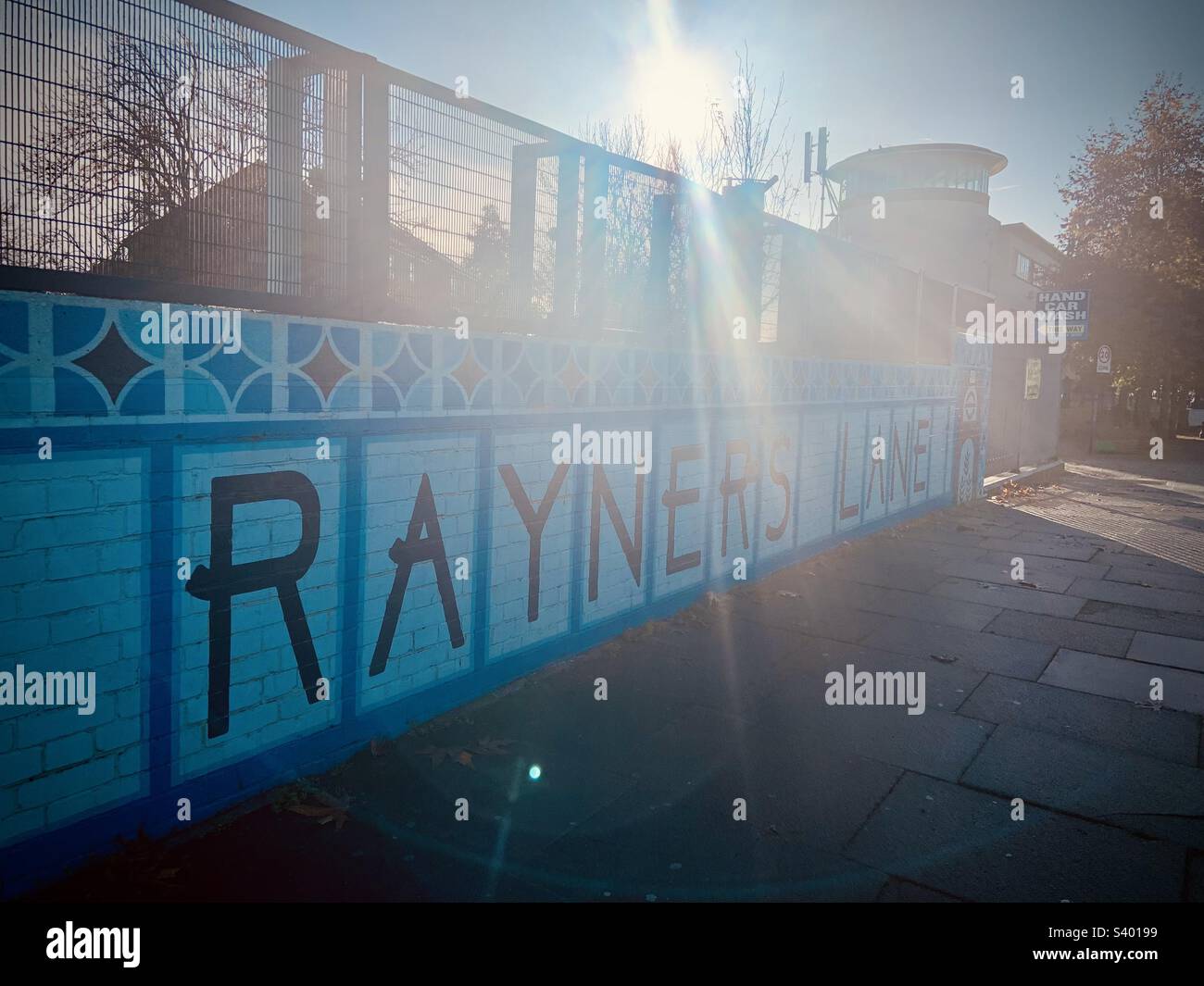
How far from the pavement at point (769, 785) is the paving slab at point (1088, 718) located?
20 mm

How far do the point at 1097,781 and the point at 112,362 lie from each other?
16.3 feet

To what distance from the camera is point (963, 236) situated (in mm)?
34812

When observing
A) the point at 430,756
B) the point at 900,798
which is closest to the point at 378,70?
the point at 430,756

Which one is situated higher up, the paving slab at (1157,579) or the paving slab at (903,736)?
the paving slab at (1157,579)

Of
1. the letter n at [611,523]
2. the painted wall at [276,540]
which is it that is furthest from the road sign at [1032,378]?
the letter n at [611,523]

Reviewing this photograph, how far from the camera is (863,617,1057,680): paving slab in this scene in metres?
6.34

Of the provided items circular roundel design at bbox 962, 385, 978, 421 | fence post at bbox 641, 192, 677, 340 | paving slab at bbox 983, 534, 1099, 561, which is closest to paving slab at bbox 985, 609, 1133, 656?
paving slab at bbox 983, 534, 1099, 561

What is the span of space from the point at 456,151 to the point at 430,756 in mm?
3347

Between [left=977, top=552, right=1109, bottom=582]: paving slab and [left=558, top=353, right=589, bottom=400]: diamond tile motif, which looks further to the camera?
[left=977, top=552, right=1109, bottom=582]: paving slab

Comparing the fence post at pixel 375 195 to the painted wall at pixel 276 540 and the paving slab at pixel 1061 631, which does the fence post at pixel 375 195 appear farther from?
the paving slab at pixel 1061 631

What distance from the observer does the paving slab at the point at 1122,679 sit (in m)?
5.69

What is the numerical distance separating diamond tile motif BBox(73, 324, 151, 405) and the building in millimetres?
26482

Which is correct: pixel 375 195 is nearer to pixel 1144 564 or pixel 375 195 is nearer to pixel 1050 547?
pixel 1144 564

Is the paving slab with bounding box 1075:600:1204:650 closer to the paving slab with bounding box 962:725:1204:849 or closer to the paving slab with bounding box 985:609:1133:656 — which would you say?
the paving slab with bounding box 985:609:1133:656
